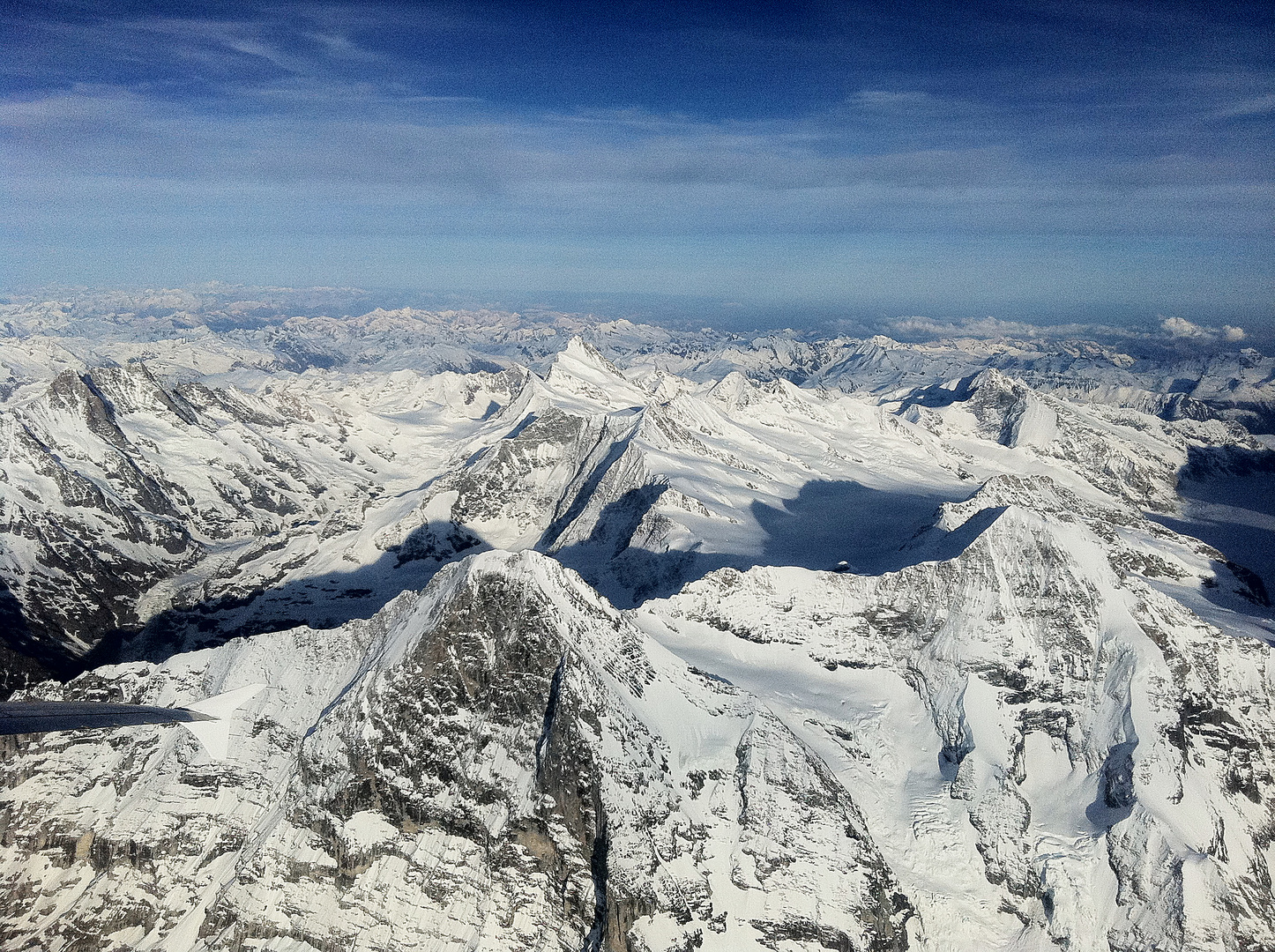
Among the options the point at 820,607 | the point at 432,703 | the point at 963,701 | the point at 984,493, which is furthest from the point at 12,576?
the point at 984,493

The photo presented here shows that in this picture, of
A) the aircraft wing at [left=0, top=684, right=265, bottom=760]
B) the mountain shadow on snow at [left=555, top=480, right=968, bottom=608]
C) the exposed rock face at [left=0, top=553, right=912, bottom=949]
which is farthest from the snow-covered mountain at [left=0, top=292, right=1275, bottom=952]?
the mountain shadow on snow at [left=555, top=480, right=968, bottom=608]

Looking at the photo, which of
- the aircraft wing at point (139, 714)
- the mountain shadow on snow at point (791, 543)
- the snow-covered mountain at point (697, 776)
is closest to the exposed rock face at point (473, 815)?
the snow-covered mountain at point (697, 776)

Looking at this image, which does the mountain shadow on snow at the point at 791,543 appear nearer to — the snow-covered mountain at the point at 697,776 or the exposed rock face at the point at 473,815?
the snow-covered mountain at the point at 697,776

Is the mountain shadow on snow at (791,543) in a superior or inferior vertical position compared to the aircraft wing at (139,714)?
inferior

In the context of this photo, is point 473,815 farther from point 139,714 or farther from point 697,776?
point 139,714

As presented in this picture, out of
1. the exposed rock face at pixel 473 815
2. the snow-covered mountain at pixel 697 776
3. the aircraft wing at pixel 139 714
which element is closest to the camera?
the exposed rock face at pixel 473 815

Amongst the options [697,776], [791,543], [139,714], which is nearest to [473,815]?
[697,776]

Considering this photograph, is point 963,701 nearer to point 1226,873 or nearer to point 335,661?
point 1226,873

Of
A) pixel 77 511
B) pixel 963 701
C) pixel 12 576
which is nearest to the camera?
pixel 963 701

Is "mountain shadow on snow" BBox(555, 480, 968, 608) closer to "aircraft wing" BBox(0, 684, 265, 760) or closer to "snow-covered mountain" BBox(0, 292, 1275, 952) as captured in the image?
"snow-covered mountain" BBox(0, 292, 1275, 952)

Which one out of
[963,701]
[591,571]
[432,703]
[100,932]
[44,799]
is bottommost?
[591,571]

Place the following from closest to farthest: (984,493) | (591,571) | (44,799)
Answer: (44,799), (591,571), (984,493)
